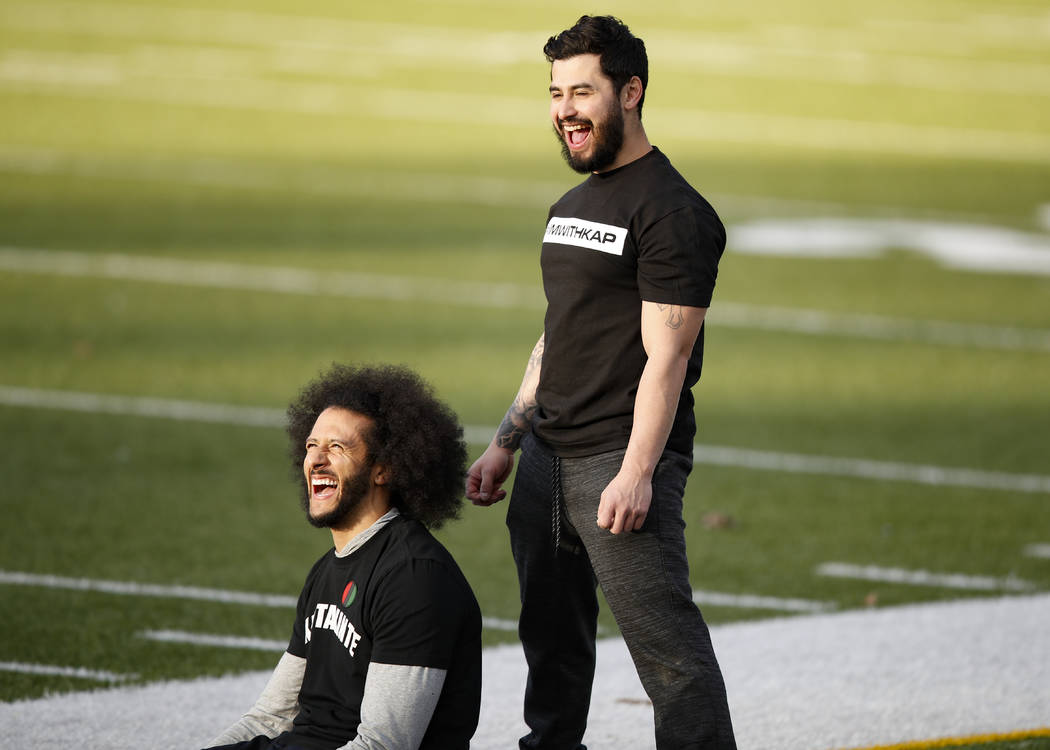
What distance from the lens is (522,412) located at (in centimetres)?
453

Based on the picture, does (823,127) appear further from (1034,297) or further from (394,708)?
(394,708)

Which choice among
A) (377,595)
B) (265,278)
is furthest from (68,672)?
(265,278)

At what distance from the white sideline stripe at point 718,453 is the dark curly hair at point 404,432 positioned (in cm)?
481

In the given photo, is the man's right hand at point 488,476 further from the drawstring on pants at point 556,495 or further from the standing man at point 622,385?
the drawstring on pants at point 556,495

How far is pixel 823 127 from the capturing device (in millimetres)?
20875

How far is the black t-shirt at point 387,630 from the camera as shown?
3834mm

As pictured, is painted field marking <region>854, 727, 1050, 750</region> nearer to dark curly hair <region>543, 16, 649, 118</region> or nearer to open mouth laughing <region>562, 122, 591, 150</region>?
open mouth laughing <region>562, 122, 591, 150</region>

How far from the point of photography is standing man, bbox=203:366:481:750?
3824mm

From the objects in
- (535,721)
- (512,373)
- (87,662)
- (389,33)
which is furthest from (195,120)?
(535,721)

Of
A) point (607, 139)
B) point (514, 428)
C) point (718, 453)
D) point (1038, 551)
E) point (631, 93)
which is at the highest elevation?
point (631, 93)

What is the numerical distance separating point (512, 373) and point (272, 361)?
62.8 inches

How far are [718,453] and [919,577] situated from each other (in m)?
2.14

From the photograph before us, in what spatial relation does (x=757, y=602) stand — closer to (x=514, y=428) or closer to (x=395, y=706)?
(x=514, y=428)

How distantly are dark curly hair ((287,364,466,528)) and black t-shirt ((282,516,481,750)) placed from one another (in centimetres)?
11
